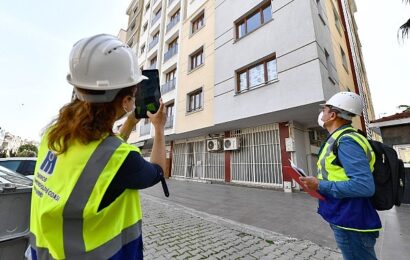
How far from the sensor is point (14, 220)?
1.56 metres

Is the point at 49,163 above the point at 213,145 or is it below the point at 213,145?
below

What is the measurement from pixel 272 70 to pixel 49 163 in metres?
8.62

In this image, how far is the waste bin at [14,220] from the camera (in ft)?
4.91

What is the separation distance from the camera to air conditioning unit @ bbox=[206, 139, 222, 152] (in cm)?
1118

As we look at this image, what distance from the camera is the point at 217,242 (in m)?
3.42

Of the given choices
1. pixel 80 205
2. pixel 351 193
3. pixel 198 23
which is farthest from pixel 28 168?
pixel 198 23

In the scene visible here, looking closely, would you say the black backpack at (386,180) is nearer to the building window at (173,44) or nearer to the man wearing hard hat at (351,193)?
the man wearing hard hat at (351,193)

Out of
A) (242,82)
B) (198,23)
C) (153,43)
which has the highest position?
(153,43)

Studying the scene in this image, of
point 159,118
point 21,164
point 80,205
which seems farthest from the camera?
point 21,164

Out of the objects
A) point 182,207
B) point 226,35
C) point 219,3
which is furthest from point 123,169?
point 219,3

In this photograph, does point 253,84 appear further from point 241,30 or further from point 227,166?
point 227,166

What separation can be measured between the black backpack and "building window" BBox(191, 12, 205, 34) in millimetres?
12868

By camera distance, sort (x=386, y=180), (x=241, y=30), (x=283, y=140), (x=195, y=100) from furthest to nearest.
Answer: (x=195, y=100) < (x=241, y=30) < (x=283, y=140) < (x=386, y=180)

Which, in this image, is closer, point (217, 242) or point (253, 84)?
point (217, 242)
